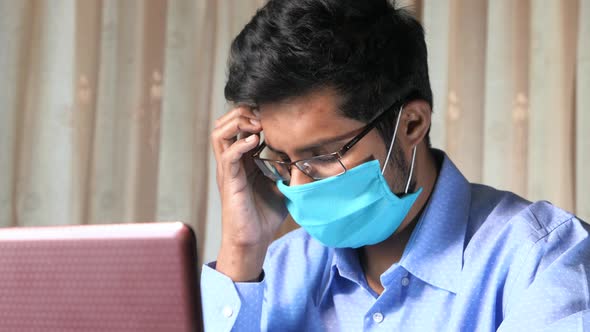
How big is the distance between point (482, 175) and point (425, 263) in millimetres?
956

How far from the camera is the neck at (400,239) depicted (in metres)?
1.36

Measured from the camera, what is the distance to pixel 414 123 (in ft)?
4.34

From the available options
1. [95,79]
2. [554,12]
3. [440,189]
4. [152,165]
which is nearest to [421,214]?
[440,189]

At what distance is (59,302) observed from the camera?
60 cm

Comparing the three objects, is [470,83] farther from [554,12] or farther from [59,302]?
[59,302]

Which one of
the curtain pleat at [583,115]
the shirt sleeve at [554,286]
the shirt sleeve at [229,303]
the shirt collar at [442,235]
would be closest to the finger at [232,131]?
the shirt sleeve at [229,303]

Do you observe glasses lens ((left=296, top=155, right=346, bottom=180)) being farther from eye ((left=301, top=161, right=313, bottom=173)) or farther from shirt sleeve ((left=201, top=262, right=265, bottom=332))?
shirt sleeve ((left=201, top=262, right=265, bottom=332))

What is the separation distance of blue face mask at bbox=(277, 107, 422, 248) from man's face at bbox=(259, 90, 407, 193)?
20 millimetres

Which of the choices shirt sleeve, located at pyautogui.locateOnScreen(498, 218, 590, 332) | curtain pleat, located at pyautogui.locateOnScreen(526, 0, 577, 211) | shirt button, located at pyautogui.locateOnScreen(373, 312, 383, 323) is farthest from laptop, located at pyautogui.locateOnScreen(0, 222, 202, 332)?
curtain pleat, located at pyautogui.locateOnScreen(526, 0, 577, 211)

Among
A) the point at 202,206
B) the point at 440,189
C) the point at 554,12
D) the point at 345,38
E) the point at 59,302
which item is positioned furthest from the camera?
the point at 202,206

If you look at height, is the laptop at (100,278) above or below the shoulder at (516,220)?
above

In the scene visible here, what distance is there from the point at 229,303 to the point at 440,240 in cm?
38

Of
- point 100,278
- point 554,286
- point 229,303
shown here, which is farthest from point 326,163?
point 100,278

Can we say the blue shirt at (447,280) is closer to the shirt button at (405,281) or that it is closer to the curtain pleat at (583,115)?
the shirt button at (405,281)
